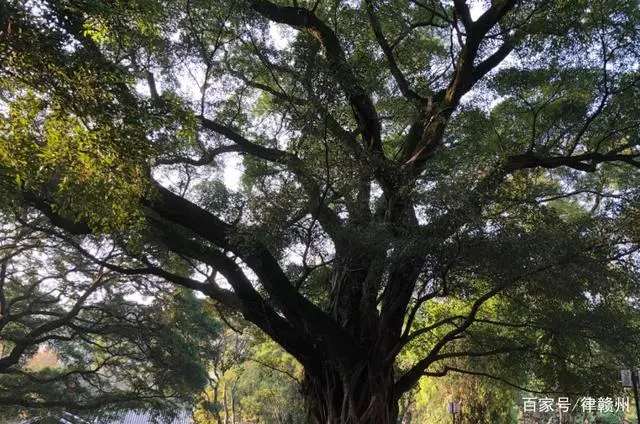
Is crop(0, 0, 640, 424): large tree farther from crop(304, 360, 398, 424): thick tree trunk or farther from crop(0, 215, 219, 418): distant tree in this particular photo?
crop(0, 215, 219, 418): distant tree

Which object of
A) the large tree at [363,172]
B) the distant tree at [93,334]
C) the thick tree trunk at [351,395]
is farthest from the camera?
the distant tree at [93,334]

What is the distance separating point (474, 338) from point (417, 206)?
318 cm

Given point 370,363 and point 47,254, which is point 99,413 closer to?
point 47,254

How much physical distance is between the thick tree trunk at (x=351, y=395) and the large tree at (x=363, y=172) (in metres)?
0.02

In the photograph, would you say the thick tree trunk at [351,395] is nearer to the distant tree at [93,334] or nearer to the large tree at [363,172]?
the large tree at [363,172]

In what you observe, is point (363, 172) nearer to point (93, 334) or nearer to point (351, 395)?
point (351, 395)

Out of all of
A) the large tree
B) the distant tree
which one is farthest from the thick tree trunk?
the distant tree

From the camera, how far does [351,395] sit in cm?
507

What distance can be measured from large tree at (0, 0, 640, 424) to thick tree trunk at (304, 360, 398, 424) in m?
0.02

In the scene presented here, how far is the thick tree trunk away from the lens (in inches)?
199

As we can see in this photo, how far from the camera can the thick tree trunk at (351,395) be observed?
504 centimetres

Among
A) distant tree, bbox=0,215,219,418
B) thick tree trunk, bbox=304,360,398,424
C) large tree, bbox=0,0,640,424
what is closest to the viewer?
large tree, bbox=0,0,640,424

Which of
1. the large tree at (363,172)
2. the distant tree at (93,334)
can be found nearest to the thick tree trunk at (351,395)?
the large tree at (363,172)

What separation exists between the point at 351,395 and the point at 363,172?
2.18m
